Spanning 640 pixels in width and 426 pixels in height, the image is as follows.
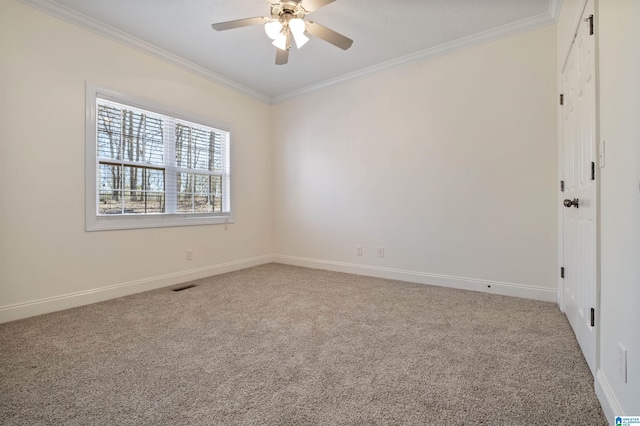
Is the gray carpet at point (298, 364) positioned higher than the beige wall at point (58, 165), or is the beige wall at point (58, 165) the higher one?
the beige wall at point (58, 165)

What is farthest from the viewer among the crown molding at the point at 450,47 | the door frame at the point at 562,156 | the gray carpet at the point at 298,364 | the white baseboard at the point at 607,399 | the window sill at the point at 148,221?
the window sill at the point at 148,221

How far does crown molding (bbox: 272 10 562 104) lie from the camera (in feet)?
9.04

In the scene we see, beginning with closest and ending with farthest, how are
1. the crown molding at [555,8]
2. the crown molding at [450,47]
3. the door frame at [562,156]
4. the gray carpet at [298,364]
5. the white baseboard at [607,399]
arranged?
the white baseboard at [607,399]
the gray carpet at [298,364]
the door frame at [562,156]
the crown molding at [555,8]
the crown molding at [450,47]

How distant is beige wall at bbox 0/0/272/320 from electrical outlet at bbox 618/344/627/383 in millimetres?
3762

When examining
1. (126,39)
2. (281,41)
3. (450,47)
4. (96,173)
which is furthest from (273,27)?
(96,173)

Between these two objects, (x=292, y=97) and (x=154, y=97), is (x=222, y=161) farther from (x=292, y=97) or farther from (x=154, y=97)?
(x=292, y=97)

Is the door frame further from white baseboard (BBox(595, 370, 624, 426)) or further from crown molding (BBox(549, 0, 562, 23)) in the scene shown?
crown molding (BBox(549, 0, 562, 23))

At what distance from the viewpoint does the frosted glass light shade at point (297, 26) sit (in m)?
2.18

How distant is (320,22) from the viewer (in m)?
2.84

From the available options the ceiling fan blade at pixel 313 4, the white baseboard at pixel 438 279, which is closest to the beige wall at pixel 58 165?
the white baseboard at pixel 438 279

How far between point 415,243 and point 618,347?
232 cm

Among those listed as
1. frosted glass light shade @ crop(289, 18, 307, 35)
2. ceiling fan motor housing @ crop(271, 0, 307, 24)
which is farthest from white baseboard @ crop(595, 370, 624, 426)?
ceiling fan motor housing @ crop(271, 0, 307, 24)

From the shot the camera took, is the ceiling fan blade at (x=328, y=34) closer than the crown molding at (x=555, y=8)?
Yes

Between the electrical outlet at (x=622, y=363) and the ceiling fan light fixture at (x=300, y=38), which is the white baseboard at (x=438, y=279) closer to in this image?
the electrical outlet at (x=622, y=363)
